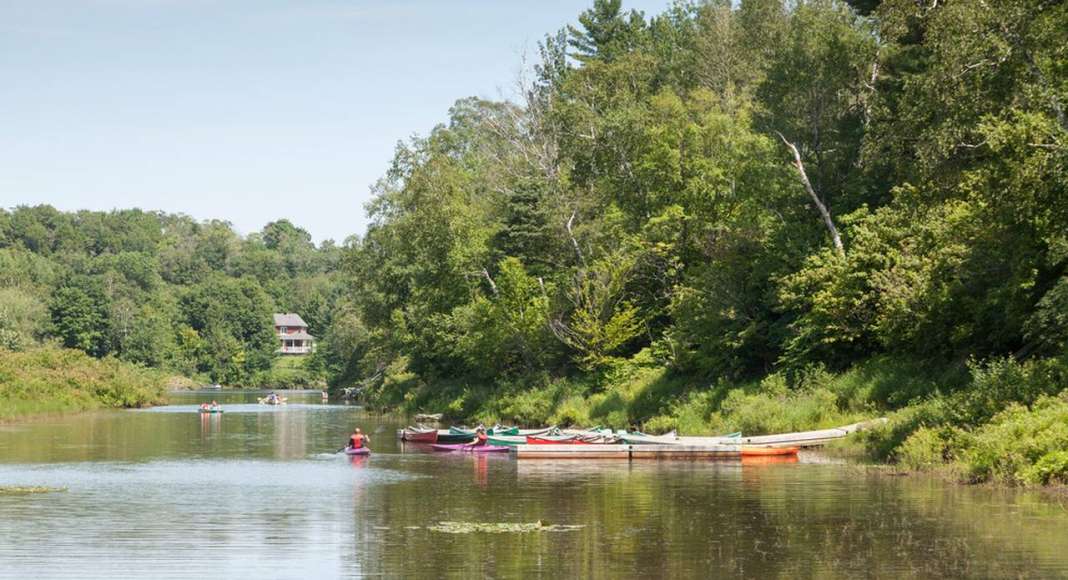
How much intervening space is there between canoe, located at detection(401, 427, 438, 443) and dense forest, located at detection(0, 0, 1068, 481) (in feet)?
28.2

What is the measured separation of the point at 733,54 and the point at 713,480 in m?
61.0

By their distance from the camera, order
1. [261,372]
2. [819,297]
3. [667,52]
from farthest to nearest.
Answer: [261,372] < [667,52] < [819,297]

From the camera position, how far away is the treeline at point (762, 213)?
3828cm

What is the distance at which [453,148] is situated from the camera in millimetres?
129000

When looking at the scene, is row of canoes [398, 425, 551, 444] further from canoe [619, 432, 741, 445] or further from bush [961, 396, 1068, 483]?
bush [961, 396, 1068, 483]

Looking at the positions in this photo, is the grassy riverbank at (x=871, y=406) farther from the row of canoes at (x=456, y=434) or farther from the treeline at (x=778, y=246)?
the row of canoes at (x=456, y=434)

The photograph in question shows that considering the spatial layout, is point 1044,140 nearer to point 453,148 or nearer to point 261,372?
point 453,148

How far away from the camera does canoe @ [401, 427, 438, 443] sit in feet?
199

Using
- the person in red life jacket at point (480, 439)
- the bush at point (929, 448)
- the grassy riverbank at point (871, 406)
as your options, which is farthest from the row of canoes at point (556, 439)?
the bush at point (929, 448)

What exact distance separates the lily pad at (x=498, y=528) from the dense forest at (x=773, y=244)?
12.7 meters

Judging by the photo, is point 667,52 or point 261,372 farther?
point 261,372

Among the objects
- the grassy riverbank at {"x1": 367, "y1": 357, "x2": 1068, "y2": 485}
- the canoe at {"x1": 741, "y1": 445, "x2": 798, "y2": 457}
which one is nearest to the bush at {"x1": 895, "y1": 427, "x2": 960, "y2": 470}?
the grassy riverbank at {"x1": 367, "y1": 357, "x2": 1068, "y2": 485}

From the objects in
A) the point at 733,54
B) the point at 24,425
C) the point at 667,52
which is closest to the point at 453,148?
the point at 667,52

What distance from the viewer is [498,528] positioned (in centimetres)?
2995
